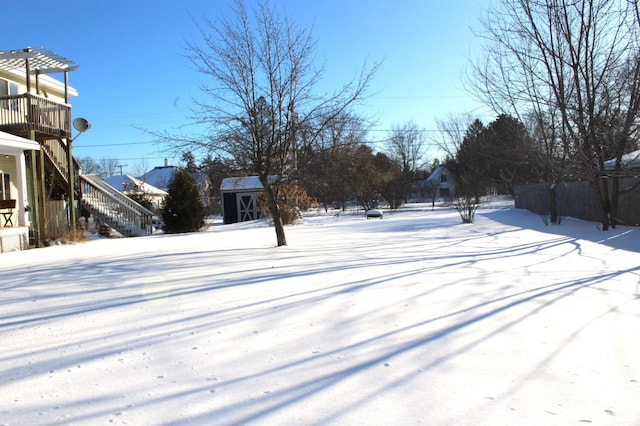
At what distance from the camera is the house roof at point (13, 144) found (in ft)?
38.0

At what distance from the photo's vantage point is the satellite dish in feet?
52.6

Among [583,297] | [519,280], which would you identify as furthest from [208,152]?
[583,297]

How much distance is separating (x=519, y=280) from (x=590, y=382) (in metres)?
3.09

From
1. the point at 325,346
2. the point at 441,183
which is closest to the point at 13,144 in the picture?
the point at 325,346

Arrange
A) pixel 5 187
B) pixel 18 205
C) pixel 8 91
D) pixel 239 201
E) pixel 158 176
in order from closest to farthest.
A: pixel 18 205 < pixel 5 187 < pixel 8 91 < pixel 239 201 < pixel 158 176

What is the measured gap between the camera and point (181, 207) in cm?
1941

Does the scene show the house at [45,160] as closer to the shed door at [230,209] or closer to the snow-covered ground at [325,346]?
the snow-covered ground at [325,346]

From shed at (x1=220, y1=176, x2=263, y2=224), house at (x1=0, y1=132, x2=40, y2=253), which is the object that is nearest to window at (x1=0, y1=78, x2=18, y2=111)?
house at (x1=0, y1=132, x2=40, y2=253)

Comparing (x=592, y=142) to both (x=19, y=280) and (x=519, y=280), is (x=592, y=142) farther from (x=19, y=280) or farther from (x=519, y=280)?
(x=19, y=280)

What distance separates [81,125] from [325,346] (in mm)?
16132

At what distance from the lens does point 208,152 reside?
10375 mm

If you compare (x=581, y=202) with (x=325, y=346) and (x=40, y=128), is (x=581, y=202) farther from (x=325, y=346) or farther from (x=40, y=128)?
(x=40, y=128)

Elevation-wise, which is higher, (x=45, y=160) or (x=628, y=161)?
(x=45, y=160)

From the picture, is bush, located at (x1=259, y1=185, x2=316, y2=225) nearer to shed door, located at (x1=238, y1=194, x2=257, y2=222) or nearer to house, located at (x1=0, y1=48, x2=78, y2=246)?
shed door, located at (x1=238, y1=194, x2=257, y2=222)
